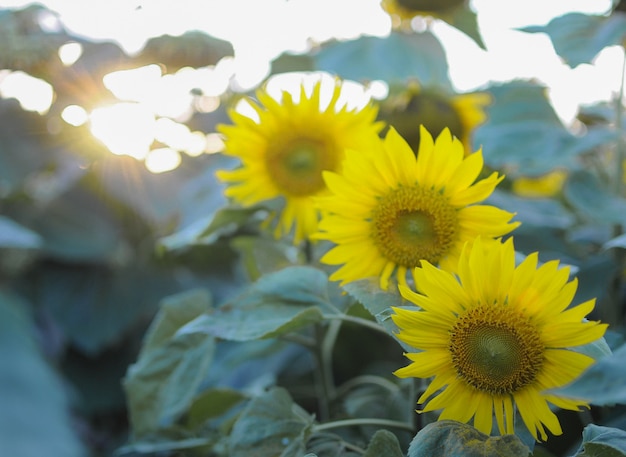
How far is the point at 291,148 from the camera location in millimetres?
648

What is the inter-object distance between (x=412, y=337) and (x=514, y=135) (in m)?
0.50

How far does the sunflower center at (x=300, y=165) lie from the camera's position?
0.63 meters

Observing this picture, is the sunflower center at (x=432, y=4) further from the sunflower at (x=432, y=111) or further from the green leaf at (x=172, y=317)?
the green leaf at (x=172, y=317)

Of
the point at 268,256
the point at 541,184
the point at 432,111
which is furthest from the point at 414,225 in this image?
the point at 541,184

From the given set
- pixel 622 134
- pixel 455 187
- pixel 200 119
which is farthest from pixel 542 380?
pixel 200 119

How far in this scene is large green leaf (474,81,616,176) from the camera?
79 centimetres

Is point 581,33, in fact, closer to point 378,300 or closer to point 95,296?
point 378,300

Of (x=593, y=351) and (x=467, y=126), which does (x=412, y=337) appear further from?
(x=467, y=126)

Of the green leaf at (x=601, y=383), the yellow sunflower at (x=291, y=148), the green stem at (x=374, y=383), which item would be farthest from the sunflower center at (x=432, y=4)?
the green leaf at (x=601, y=383)

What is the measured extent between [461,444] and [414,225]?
0.50 feet

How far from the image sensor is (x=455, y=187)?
18.4 inches

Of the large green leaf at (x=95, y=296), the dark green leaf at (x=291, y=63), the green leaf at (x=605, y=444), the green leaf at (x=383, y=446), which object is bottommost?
the large green leaf at (x=95, y=296)

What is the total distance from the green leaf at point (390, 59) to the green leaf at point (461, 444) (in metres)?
0.64

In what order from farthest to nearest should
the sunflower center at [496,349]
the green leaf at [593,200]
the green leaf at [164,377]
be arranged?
the green leaf at [593,200]
the green leaf at [164,377]
the sunflower center at [496,349]
